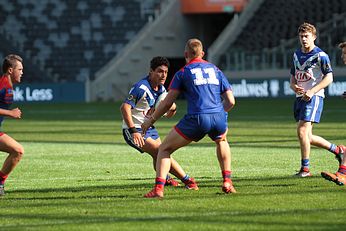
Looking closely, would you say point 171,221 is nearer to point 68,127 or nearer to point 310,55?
point 310,55

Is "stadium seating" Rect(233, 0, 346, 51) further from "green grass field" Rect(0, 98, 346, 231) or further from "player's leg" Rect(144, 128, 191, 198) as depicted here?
"player's leg" Rect(144, 128, 191, 198)

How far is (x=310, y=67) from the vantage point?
14828 millimetres

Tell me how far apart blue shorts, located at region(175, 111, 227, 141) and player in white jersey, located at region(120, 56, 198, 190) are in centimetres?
72

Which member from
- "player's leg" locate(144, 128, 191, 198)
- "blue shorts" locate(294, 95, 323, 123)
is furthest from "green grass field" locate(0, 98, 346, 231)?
"blue shorts" locate(294, 95, 323, 123)

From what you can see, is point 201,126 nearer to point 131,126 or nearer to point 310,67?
point 131,126

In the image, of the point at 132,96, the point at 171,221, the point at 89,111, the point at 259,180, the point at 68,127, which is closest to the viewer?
the point at 171,221

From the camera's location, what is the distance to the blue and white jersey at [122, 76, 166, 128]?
13148 millimetres

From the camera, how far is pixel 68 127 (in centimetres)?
3017

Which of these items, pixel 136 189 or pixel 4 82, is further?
pixel 136 189

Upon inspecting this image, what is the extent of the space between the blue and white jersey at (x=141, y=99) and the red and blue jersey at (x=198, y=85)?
133cm

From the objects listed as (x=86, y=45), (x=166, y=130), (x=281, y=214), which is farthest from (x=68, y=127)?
(x=86, y=45)

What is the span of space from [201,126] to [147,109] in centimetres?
169

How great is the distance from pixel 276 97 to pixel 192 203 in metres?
32.6

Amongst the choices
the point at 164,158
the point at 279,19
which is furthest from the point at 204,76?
the point at 279,19
